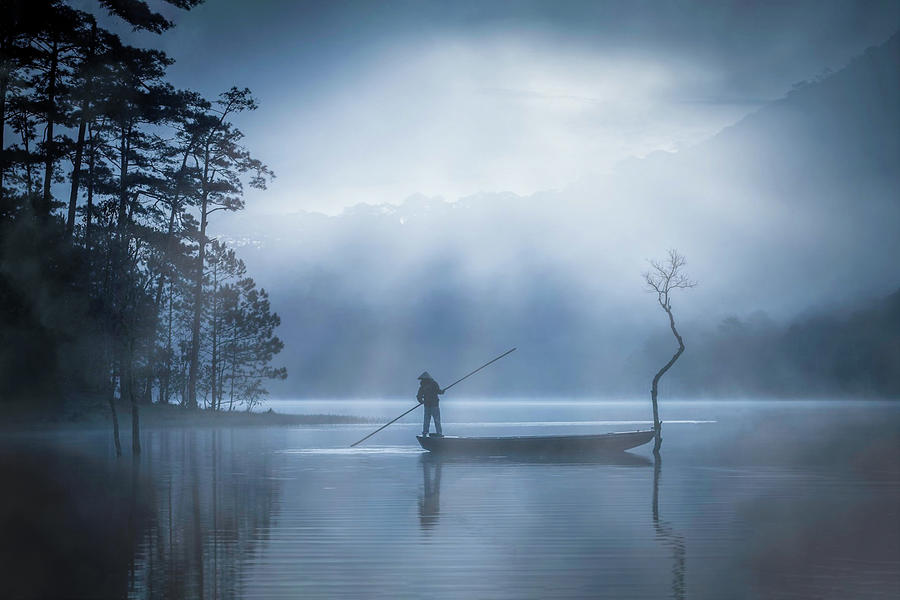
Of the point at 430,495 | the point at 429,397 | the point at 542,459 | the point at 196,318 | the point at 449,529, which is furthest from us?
the point at 196,318

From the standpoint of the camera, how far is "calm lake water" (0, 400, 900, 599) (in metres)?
12.0

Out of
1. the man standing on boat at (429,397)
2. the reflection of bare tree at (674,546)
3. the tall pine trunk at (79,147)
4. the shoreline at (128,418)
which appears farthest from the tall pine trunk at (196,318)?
the reflection of bare tree at (674,546)

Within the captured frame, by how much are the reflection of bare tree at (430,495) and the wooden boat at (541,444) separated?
1627 millimetres

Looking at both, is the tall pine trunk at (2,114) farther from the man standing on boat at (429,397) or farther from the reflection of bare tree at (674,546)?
the reflection of bare tree at (674,546)

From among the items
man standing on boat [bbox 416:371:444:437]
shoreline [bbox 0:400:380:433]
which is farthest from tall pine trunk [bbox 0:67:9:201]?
man standing on boat [bbox 416:371:444:437]

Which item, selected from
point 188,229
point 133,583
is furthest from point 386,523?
point 188,229

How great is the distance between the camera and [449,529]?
54.8 ft

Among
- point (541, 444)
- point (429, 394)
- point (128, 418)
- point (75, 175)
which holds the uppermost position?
point (75, 175)

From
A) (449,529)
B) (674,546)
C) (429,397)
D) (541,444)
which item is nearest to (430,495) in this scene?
→ (449,529)

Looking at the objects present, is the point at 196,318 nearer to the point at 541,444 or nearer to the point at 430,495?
the point at 541,444

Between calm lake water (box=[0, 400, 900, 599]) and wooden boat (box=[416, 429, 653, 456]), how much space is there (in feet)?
6.91

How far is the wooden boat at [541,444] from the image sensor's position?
35031 millimetres

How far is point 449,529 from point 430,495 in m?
5.73

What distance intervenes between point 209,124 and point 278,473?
128 feet
